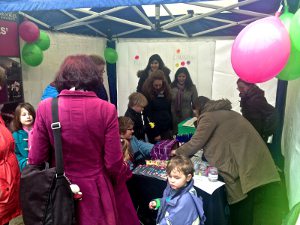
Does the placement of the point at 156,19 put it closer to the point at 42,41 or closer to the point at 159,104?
the point at 159,104

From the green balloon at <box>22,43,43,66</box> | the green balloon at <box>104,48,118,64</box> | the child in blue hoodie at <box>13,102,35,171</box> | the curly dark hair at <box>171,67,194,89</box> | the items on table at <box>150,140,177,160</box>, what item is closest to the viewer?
the child in blue hoodie at <box>13,102,35,171</box>

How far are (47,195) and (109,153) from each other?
430mm

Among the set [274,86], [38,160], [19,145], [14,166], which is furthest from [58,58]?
[274,86]

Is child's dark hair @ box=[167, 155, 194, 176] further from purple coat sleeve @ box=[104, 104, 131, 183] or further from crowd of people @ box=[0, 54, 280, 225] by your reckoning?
purple coat sleeve @ box=[104, 104, 131, 183]

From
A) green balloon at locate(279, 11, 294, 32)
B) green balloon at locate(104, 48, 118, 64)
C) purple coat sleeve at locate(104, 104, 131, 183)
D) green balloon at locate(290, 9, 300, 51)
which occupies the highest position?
green balloon at locate(279, 11, 294, 32)

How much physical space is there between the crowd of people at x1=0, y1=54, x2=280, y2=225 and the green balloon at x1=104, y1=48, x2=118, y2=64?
8.58 feet

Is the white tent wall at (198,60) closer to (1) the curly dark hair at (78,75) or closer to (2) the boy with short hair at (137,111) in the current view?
(2) the boy with short hair at (137,111)

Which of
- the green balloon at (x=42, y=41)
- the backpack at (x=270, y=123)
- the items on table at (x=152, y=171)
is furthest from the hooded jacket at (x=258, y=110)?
the green balloon at (x=42, y=41)

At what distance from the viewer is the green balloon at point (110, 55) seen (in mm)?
5656

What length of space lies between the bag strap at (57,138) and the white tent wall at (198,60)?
4250 mm

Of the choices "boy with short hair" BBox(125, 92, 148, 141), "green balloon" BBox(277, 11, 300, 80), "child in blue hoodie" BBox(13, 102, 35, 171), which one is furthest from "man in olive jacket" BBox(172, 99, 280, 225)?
"child in blue hoodie" BBox(13, 102, 35, 171)

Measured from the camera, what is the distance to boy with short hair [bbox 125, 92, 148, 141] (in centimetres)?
320

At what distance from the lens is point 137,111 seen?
129 inches

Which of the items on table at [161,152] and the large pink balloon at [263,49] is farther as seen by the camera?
the items on table at [161,152]
